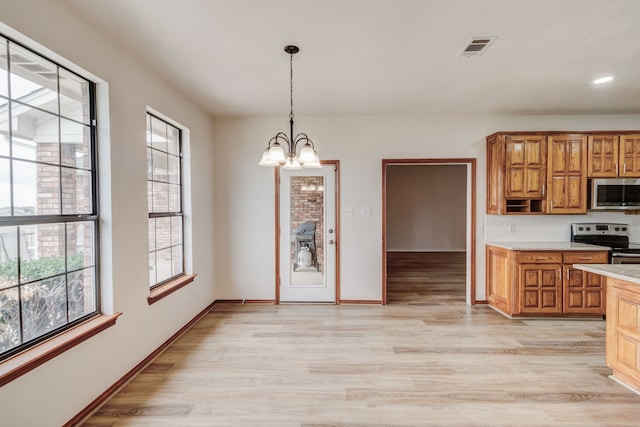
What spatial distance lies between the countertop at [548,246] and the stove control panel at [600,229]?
28 centimetres

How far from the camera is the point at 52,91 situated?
2.00 meters

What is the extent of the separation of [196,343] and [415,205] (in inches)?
289

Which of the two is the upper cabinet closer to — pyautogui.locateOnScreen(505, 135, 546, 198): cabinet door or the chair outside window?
pyautogui.locateOnScreen(505, 135, 546, 198): cabinet door

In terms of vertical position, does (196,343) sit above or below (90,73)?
below

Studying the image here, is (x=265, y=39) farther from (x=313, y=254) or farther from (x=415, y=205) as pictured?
(x=415, y=205)

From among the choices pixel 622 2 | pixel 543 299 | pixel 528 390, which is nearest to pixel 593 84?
pixel 622 2

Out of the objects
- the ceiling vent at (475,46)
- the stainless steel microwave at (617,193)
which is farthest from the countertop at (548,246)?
A: the ceiling vent at (475,46)

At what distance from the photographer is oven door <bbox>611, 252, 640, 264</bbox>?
369 cm

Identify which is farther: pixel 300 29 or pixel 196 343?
pixel 196 343

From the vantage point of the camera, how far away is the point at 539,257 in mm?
3732

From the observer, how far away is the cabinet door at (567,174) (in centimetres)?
394

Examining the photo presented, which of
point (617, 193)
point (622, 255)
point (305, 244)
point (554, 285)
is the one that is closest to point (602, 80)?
point (617, 193)

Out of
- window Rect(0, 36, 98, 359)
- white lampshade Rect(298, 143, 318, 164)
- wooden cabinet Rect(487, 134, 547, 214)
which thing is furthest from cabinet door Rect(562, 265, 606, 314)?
window Rect(0, 36, 98, 359)

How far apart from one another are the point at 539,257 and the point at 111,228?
14.8 ft
